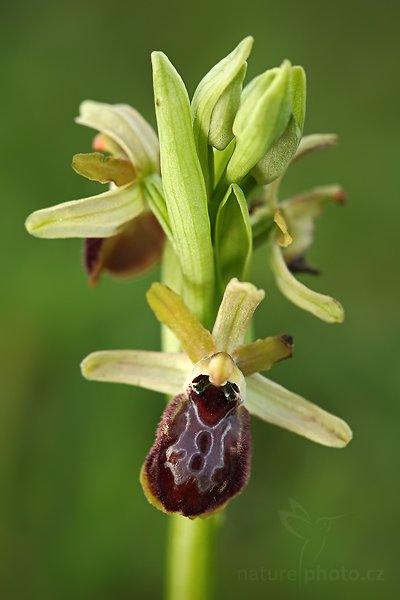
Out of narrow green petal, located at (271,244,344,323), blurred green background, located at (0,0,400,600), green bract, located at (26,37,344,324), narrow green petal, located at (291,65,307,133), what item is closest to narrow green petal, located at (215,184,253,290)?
green bract, located at (26,37,344,324)

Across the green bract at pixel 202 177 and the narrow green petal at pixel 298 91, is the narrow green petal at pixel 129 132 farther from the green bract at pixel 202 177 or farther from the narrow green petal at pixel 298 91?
the narrow green petal at pixel 298 91

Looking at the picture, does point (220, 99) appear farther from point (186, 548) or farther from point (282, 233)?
point (186, 548)

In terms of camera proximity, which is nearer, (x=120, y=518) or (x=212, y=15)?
(x=120, y=518)

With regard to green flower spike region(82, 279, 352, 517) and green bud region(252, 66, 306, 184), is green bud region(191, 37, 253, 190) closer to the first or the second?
green bud region(252, 66, 306, 184)

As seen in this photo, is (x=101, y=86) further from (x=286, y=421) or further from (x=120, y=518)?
(x=286, y=421)

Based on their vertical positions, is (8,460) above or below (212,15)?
below

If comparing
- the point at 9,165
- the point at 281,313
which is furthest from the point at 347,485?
the point at 9,165

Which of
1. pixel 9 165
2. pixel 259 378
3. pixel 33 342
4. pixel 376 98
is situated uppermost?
pixel 376 98
